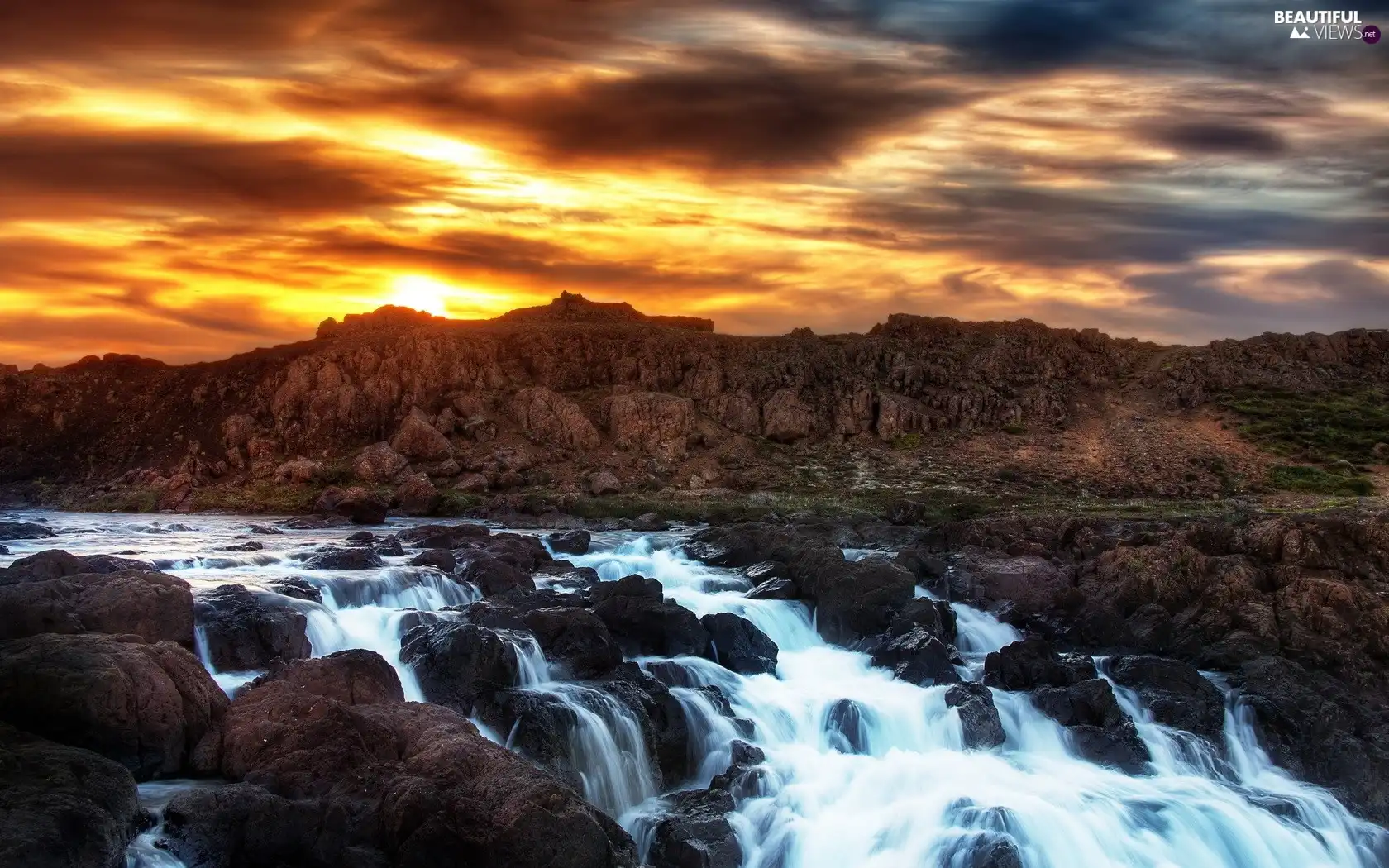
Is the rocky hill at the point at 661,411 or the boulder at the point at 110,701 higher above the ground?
the rocky hill at the point at 661,411

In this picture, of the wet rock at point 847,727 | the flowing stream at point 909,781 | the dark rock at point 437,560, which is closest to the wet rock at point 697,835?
the flowing stream at point 909,781

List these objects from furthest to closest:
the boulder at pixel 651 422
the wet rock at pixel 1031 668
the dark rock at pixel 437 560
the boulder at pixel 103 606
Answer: the boulder at pixel 651 422, the dark rock at pixel 437 560, the wet rock at pixel 1031 668, the boulder at pixel 103 606

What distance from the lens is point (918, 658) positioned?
2692cm

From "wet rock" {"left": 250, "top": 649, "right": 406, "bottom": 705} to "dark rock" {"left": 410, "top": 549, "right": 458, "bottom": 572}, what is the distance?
14831 millimetres

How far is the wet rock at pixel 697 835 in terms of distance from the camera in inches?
680

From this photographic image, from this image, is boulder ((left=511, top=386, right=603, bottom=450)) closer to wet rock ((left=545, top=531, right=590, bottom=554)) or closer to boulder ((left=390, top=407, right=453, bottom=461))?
boulder ((left=390, top=407, right=453, bottom=461))

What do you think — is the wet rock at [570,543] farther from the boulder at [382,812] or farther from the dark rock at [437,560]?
the boulder at [382,812]

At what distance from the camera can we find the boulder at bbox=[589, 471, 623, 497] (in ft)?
235

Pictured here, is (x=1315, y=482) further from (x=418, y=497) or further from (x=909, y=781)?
(x=909, y=781)

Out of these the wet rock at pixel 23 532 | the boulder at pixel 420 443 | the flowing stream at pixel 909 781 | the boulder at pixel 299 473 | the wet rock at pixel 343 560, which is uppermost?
the boulder at pixel 420 443

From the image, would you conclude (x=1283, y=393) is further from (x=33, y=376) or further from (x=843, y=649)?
(x=33, y=376)

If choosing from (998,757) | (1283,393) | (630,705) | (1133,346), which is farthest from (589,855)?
(1133,346)

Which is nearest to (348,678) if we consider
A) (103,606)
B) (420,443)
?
(103,606)

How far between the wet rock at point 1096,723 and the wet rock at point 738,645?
7194 millimetres
